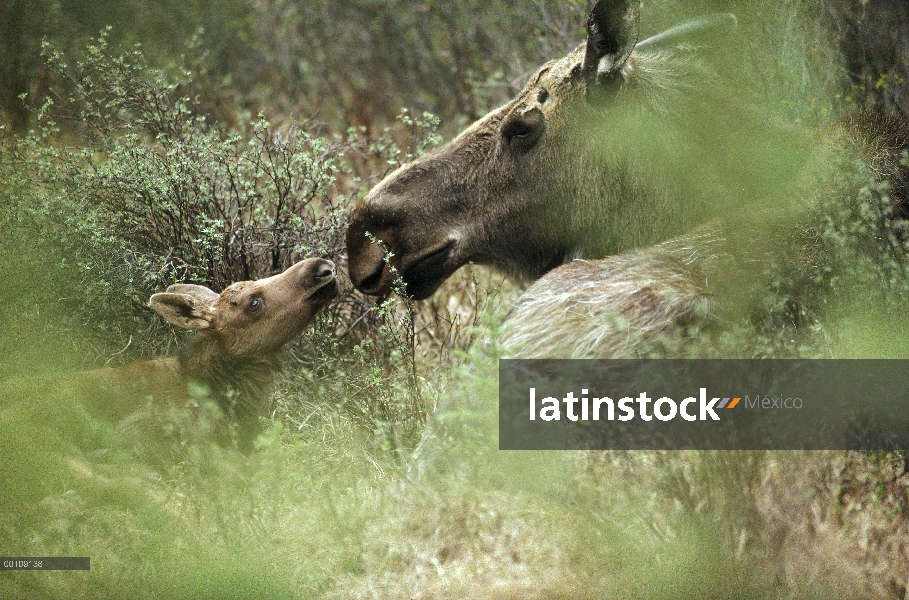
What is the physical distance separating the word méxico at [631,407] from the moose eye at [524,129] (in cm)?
172

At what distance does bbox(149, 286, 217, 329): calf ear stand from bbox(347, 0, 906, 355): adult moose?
0.93 m

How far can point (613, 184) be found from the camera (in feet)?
18.1

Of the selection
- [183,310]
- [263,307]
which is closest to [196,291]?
[183,310]

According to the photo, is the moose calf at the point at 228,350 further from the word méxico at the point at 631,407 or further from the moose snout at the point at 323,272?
the word méxico at the point at 631,407

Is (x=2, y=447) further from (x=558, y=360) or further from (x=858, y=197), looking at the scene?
(x=858, y=197)

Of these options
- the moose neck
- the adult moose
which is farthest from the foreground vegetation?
the adult moose

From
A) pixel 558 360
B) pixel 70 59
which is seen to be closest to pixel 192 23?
pixel 70 59

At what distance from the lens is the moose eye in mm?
5480

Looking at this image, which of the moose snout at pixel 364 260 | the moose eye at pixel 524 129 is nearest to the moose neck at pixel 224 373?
the moose snout at pixel 364 260

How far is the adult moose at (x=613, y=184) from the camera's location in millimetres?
4977

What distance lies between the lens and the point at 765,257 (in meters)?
4.77

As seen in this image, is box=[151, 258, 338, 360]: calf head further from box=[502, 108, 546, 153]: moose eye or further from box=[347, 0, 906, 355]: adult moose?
box=[502, 108, 546, 153]: moose eye

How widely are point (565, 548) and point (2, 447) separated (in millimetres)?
2986

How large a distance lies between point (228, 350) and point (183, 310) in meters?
0.47
